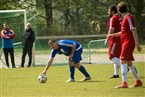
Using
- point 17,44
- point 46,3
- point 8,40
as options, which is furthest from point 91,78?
point 46,3

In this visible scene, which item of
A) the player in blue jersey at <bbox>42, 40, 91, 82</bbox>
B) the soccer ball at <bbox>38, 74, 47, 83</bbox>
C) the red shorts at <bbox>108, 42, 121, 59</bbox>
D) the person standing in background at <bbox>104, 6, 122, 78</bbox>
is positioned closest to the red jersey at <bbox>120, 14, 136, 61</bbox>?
the player in blue jersey at <bbox>42, 40, 91, 82</bbox>

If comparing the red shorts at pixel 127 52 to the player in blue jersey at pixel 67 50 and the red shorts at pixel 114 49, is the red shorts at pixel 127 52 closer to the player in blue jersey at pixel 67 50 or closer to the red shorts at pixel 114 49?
the player in blue jersey at pixel 67 50

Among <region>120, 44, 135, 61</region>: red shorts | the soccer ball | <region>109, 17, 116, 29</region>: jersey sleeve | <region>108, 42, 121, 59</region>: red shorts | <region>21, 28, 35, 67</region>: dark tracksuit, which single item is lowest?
<region>21, 28, 35, 67</region>: dark tracksuit

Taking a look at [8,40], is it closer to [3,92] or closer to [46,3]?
[3,92]

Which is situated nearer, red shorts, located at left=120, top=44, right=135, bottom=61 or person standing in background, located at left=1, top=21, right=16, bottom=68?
red shorts, located at left=120, top=44, right=135, bottom=61

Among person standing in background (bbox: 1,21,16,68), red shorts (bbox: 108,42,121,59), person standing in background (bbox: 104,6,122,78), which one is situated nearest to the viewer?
person standing in background (bbox: 104,6,122,78)

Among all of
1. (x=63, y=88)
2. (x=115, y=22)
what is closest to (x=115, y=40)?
(x=115, y=22)

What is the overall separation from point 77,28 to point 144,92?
127 feet

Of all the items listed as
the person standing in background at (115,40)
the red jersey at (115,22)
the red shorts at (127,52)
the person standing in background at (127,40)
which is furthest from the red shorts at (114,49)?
the red shorts at (127,52)

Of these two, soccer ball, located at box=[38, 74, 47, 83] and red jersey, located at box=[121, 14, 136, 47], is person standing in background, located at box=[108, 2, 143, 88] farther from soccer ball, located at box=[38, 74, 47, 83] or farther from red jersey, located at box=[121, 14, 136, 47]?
soccer ball, located at box=[38, 74, 47, 83]

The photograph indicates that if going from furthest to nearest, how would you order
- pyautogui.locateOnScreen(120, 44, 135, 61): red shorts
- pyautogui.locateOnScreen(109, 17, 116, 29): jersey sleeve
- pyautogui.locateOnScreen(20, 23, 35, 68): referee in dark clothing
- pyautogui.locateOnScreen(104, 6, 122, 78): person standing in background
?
1. pyautogui.locateOnScreen(20, 23, 35, 68): referee in dark clothing
2. pyautogui.locateOnScreen(104, 6, 122, 78): person standing in background
3. pyautogui.locateOnScreen(109, 17, 116, 29): jersey sleeve
4. pyautogui.locateOnScreen(120, 44, 135, 61): red shorts

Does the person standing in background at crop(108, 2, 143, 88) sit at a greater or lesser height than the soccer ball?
greater

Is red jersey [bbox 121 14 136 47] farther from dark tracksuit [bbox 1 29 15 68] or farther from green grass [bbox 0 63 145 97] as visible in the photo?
dark tracksuit [bbox 1 29 15 68]

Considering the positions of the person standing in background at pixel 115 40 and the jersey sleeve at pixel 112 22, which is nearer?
the jersey sleeve at pixel 112 22
